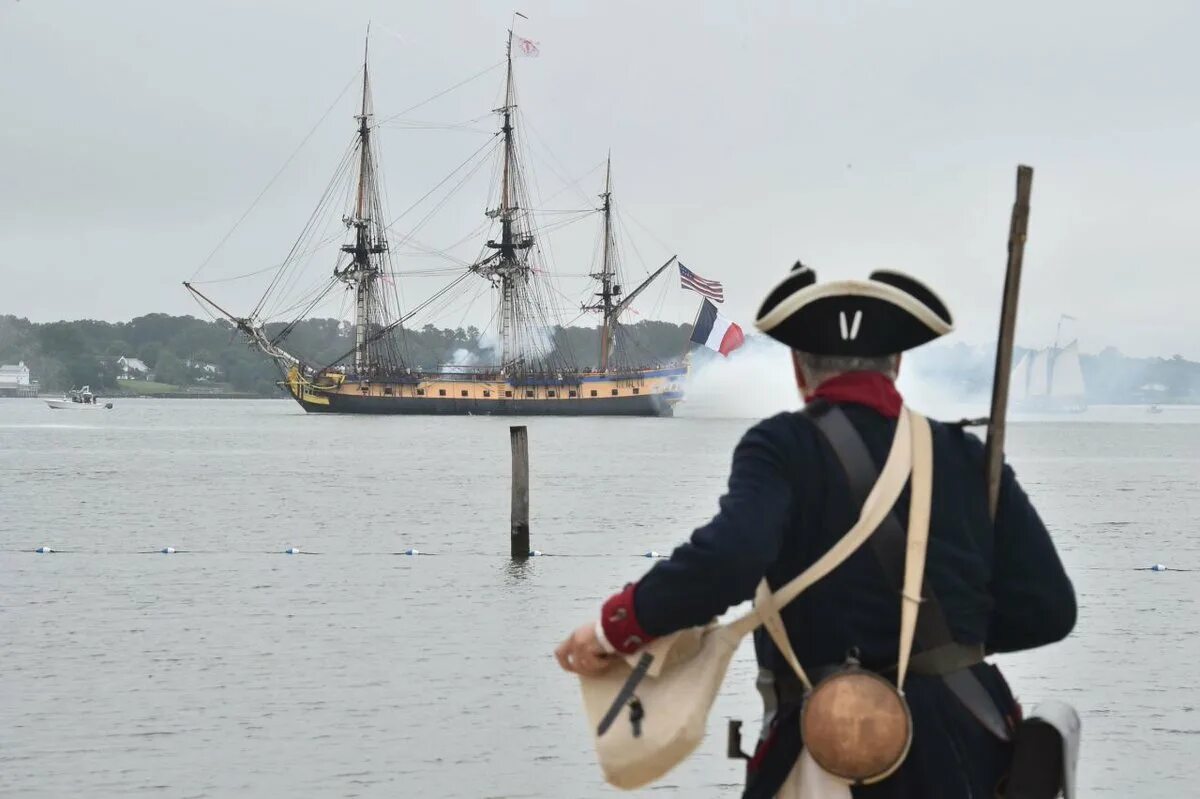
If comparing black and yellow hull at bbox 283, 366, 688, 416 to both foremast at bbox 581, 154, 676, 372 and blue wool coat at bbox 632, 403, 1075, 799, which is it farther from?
blue wool coat at bbox 632, 403, 1075, 799

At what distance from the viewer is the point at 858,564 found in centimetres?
381

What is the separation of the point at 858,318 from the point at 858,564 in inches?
23.9

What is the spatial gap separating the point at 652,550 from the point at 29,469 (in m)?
40.4

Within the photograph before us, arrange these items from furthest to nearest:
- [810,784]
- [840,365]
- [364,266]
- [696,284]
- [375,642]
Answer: [364,266], [696,284], [375,642], [840,365], [810,784]

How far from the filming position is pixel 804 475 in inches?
148

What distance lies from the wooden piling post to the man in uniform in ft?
65.2

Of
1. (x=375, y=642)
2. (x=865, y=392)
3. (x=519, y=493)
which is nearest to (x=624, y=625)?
(x=865, y=392)

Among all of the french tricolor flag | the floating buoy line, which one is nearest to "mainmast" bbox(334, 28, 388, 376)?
the french tricolor flag

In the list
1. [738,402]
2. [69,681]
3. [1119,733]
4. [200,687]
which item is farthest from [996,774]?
[738,402]

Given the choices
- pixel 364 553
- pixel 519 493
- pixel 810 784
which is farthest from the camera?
pixel 364 553

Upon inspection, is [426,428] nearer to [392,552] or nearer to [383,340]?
[383,340]

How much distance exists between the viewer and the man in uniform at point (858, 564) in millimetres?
3668

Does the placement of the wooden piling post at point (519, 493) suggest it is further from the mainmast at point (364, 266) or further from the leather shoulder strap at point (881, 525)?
the mainmast at point (364, 266)

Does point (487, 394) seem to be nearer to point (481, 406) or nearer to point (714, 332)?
point (481, 406)
